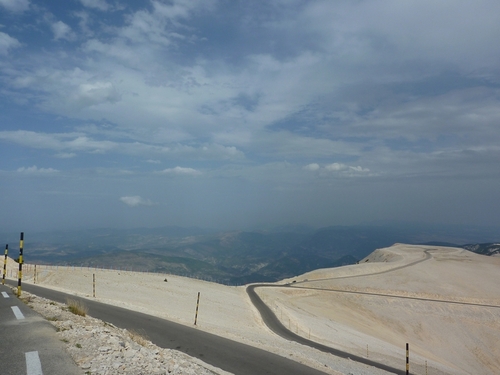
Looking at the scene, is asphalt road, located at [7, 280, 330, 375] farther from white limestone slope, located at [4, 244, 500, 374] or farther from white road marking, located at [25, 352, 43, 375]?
white road marking, located at [25, 352, 43, 375]

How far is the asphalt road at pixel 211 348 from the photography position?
1070 cm

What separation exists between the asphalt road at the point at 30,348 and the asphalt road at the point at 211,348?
4.15m

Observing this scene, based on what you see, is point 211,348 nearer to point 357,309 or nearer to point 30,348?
point 30,348

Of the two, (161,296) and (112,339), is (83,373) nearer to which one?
(112,339)

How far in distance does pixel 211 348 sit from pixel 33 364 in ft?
22.3

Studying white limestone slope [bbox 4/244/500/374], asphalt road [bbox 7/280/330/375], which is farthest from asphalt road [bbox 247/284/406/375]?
asphalt road [bbox 7/280/330/375]

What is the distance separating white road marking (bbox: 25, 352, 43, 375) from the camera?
255 inches

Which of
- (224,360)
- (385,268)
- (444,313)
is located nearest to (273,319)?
(224,360)

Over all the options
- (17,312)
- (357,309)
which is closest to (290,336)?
(17,312)

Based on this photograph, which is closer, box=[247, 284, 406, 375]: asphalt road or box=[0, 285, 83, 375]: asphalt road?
box=[0, 285, 83, 375]: asphalt road

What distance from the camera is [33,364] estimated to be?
22.5 feet

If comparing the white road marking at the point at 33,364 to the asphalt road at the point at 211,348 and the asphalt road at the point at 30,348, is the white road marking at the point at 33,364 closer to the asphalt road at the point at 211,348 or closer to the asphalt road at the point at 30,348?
the asphalt road at the point at 30,348

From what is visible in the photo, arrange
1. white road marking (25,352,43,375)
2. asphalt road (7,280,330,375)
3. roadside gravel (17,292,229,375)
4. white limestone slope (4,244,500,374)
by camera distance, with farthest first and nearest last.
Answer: white limestone slope (4,244,500,374) → asphalt road (7,280,330,375) → roadside gravel (17,292,229,375) → white road marking (25,352,43,375)

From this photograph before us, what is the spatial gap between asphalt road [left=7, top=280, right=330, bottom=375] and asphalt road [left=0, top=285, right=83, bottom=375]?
415 cm
